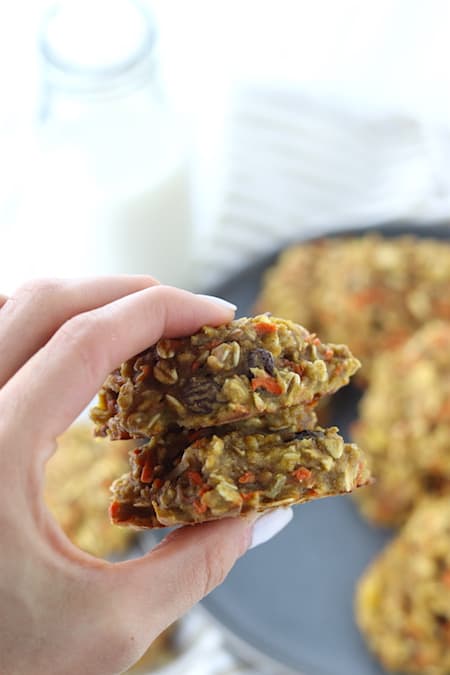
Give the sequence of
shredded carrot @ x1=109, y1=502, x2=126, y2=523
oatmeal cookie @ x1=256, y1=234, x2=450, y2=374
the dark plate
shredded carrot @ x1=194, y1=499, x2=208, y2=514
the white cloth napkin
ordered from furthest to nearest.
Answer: the white cloth napkin → oatmeal cookie @ x1=256, y1=234, x2=450, y2=374 → the dark plate → shredded carrot @ x1=109, y1=502, x2=126, y2=523 → shredded carrot @ x1=194, y1=499, x2=208, y2=514

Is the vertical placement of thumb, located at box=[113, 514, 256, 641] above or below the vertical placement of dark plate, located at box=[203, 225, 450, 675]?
above

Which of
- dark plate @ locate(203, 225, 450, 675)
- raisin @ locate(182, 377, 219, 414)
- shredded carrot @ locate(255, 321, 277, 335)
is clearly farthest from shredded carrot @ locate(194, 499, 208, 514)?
dark plate @ locate(203, 225, 450, 675)

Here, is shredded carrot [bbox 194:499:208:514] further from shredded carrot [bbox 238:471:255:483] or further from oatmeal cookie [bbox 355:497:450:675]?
oatmeal cookie [bbox 355:497:450:675]

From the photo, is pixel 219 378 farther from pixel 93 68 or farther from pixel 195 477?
pixel 93 68

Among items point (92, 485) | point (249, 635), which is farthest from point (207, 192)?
point (249, 635)

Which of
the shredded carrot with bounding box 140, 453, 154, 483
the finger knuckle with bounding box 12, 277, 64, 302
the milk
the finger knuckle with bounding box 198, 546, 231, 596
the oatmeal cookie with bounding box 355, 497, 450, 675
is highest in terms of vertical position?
the finger knuckle with bounding box 12, 277, 64, 302

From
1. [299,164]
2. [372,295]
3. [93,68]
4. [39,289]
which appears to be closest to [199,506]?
[39,289]
